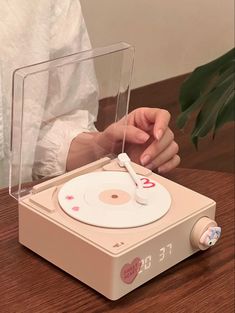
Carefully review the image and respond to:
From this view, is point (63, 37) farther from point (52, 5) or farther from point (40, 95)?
point (40, 95)

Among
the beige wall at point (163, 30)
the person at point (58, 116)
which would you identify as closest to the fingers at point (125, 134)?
the person at point (58, 116)

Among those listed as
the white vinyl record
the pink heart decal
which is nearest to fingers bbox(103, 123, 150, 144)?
the white vinyl record

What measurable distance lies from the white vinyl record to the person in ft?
0.32

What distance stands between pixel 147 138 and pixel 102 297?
1.03 feet

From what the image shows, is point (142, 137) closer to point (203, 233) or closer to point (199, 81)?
point (203, 233)

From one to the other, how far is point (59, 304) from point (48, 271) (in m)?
0.06

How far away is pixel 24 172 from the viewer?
0.82 metres

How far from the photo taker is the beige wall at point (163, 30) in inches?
67.4

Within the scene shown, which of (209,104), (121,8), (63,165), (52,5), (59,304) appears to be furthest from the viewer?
(121,8)

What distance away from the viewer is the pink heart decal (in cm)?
66

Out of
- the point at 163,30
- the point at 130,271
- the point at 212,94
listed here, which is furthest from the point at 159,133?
the point at 163,30

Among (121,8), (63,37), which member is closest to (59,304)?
(63,37)

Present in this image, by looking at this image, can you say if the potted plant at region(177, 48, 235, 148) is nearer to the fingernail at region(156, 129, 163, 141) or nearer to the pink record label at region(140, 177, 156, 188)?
the fingernail at region(156, 129, 163, 141)

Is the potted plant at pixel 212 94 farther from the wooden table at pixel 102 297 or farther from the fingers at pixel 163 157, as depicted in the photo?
the wooden table at pixel 102 297
